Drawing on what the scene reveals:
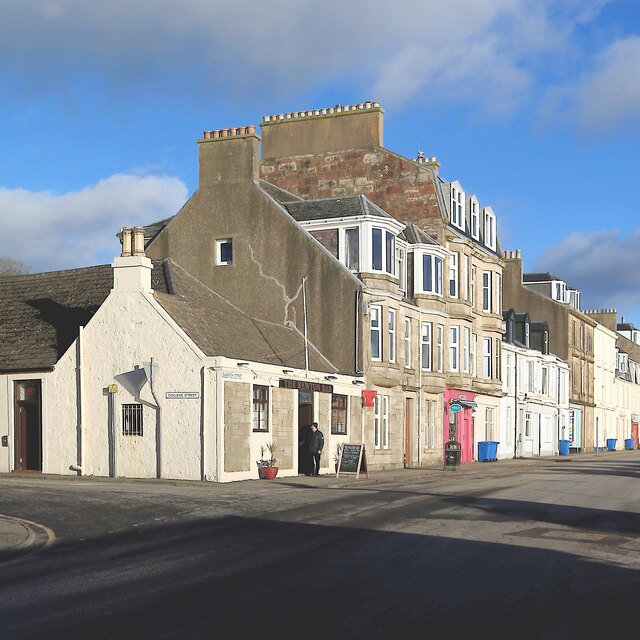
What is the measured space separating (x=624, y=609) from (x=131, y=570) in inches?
234

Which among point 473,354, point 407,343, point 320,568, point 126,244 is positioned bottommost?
point 320,568

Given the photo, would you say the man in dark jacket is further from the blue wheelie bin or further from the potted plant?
the blue wheelie bin

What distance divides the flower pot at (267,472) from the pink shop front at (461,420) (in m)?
17.3

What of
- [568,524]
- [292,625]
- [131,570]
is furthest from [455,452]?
[292,625]

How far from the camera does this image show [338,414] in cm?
3644

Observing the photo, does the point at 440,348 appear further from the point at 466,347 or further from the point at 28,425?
the point at 28,425

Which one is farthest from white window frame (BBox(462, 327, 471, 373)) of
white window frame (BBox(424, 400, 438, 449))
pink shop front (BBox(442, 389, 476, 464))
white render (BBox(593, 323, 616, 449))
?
white render (BBox(593, 323, 616, 449))

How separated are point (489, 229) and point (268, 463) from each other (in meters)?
27.7

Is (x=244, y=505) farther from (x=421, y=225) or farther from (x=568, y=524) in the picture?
(x=421, y=225)

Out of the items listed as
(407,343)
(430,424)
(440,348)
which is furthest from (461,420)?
(407,343)

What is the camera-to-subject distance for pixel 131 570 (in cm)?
1222

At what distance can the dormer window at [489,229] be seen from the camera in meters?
53.7

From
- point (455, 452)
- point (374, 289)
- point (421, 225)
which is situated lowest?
point (455, 452)

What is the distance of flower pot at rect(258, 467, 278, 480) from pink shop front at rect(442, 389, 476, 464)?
1729cm
